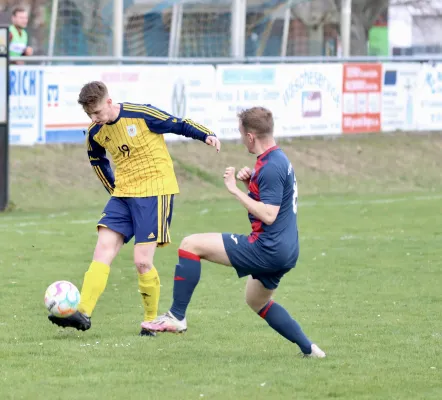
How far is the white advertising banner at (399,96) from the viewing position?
22.0 metres

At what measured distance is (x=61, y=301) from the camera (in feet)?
22.9

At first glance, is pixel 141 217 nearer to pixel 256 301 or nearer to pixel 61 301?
pixel 61 301

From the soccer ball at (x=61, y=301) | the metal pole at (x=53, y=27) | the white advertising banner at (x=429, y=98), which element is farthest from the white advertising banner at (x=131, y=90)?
the soccer ball at (x=61, y=301)

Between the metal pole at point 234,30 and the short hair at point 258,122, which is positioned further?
the metal pole at point 234,30

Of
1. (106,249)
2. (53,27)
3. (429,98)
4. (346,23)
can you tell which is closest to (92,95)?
(106,249)

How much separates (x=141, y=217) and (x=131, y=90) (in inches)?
418

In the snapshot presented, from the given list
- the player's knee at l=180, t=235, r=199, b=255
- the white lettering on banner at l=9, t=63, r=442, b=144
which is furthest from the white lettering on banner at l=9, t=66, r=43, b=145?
the player's knee at l=180, t=235, r=199, b=255

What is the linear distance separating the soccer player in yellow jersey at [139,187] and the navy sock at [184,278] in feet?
2.30

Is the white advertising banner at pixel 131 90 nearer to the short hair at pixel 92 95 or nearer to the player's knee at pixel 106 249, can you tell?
the player's knee at pixel 106 249

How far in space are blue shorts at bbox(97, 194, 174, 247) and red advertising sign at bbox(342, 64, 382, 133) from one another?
13.8 m

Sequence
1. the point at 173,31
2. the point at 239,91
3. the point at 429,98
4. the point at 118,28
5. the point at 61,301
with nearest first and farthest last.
Result: 1. the point at 61,301
2. the point at 239,91
3. the point at 118,28
4. the point at 173,31
5. the point at 429,98

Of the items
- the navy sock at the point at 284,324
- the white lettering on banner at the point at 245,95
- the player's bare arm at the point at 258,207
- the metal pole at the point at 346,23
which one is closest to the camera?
the player's bare arm at the point at 258,207

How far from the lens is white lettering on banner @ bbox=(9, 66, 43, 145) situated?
16.5 meters

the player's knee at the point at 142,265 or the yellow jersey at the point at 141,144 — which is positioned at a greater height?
the yellow jersey at the point at 141,144
